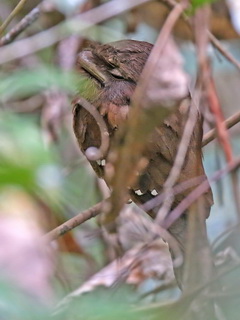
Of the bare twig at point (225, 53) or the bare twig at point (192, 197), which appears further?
the bare twig at point (225, 53)

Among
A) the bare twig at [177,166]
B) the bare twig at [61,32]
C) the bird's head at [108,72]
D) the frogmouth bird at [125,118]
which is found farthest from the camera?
the bare twig at [61,32]

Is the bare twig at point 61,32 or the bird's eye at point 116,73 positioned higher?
Result: the bare twig at point 61,32

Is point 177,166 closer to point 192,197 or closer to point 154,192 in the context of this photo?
point 192,197

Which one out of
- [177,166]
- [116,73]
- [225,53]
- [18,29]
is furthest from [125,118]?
[18,29]

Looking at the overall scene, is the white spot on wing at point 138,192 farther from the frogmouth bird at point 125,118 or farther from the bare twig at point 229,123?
the bare twig at point 229,123

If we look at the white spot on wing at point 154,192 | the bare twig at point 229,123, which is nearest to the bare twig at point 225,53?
the bare twig at point 229,123

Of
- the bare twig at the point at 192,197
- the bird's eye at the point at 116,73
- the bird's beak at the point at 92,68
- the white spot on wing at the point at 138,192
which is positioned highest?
the bird's beak at the point at 92,68

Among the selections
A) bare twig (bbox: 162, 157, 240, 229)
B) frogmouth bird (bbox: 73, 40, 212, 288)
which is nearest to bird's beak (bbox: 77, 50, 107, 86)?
frogmouth bird (bbox: 73, 40, 212, 288)

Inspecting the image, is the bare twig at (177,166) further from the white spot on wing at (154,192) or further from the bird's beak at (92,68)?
the bird's beak at (92,68)

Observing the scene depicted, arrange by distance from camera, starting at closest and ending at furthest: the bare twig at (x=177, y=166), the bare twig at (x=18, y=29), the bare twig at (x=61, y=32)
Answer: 1. the bare twig at (x=177, y=166)
2. the bare twig at (x=61, y=32)
3. the bare twig at (x=18, y=29)

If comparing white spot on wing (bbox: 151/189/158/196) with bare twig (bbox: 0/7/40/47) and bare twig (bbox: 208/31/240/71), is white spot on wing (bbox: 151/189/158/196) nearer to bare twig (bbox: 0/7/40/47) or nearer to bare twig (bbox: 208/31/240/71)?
Answer: bare twig (bbox: 208/31/240/71)
